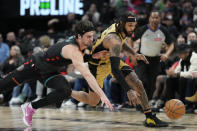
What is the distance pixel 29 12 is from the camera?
47.8 ft

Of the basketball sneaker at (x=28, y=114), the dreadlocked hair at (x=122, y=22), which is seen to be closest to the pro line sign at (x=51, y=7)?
the dreadlocked hair at (x=122, y=22)

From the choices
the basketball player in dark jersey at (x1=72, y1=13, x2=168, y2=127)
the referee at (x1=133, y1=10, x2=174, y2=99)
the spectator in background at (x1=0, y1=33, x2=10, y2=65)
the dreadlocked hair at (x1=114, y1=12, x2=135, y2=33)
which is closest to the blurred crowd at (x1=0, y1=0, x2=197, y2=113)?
the spectator in background at (x1=0, y1=33, x2=10, y2=65)

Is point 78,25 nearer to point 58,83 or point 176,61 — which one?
point 58,83

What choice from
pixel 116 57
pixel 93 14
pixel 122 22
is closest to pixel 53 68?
pixel 116 57

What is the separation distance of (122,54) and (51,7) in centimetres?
475

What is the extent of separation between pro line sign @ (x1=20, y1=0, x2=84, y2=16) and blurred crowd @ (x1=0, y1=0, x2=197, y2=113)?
0.32 m

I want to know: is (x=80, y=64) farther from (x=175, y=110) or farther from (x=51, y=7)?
(x=51, y=7)

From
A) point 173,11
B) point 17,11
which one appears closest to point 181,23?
point 173,11

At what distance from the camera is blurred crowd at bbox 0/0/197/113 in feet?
29.8

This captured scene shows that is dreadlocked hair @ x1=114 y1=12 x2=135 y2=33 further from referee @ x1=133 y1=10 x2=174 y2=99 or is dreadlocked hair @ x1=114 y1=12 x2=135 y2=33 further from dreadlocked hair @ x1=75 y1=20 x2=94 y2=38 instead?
referee @ x1=133 y1=10 x2=174 y2=99

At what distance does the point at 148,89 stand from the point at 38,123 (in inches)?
143

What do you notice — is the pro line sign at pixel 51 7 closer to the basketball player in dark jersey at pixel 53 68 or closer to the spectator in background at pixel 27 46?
the spectator in background at pixel 27 46

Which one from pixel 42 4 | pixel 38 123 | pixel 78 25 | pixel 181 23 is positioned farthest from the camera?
pixel 42 4

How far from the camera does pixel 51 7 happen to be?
14.4 meters
